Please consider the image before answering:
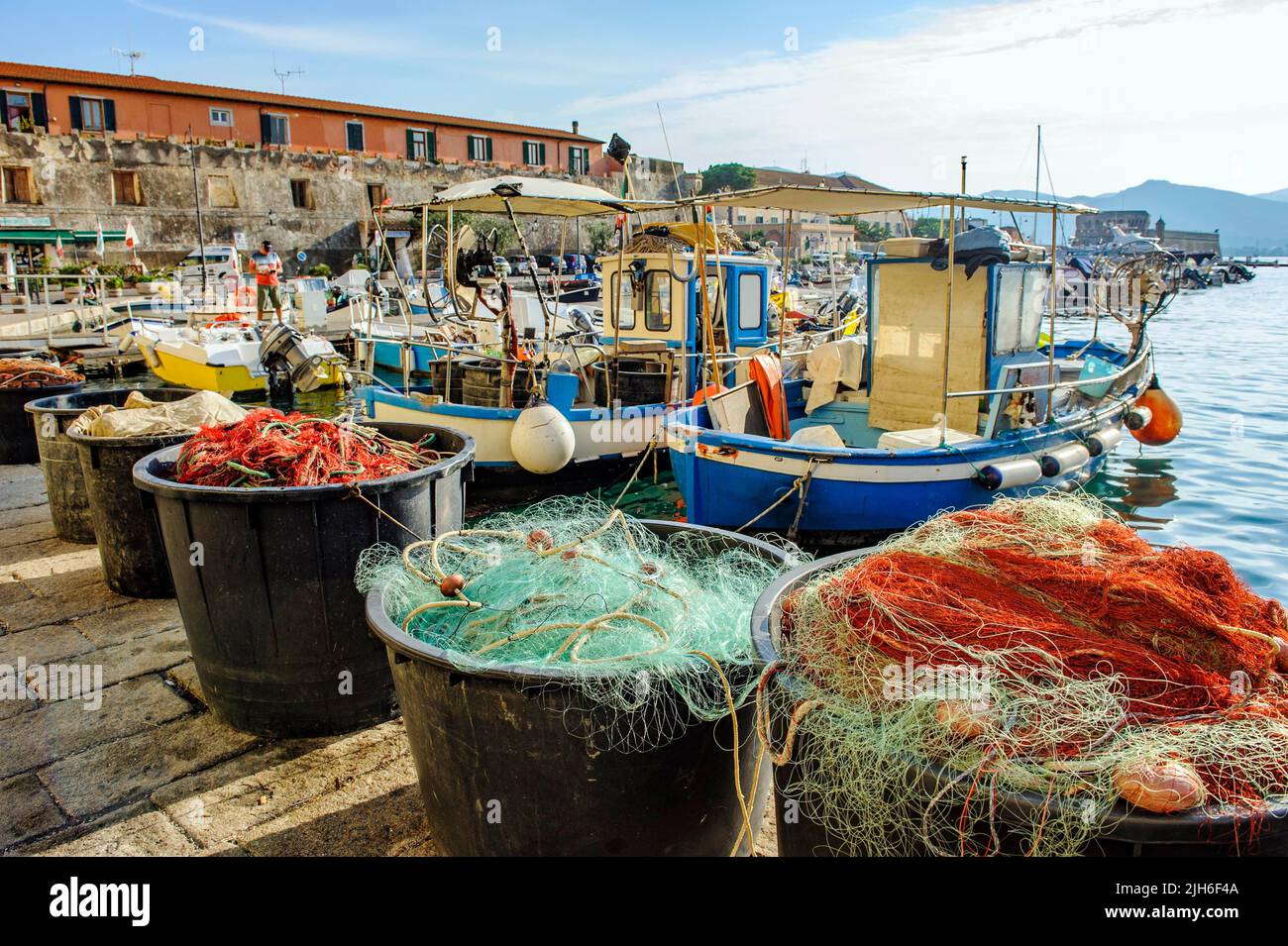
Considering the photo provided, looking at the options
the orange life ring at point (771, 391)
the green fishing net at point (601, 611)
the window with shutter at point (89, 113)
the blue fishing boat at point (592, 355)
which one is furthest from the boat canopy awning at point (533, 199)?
the window with shutter at point (89, 113)

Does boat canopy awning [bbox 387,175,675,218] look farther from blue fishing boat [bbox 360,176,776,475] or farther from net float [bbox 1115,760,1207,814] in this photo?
net float [bbox 1115,760,1207,814]

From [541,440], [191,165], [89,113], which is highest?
[89,113]

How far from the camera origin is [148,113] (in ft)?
146

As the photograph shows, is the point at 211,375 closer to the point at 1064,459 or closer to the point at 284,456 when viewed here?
the point at 284,456

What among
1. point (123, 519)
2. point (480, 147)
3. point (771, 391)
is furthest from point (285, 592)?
point (480, 147)

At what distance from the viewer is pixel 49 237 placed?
34531 mm

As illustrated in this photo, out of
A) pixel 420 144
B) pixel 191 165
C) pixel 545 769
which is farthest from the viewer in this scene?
pixel 420 144

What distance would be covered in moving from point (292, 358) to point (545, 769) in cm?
1641

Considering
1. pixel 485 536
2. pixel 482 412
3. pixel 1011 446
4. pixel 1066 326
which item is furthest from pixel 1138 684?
pixel 1066 326

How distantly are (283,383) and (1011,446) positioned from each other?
14.5 meters

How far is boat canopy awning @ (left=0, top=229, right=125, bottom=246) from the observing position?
34.2 m

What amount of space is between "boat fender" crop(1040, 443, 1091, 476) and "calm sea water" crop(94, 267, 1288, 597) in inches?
61.8

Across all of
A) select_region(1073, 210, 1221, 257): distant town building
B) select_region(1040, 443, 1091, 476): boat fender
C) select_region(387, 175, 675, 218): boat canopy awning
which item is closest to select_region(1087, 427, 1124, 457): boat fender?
select_region(1040, 443, 1091, 476): boat fender
